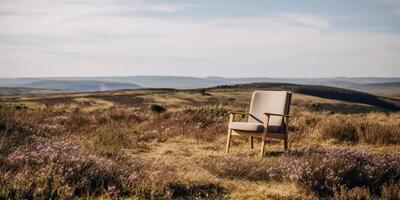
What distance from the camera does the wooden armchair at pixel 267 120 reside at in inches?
378

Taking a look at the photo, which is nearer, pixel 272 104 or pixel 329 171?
pixel 329 171

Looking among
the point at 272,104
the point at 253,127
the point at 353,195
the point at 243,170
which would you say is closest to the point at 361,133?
the point at 272,104

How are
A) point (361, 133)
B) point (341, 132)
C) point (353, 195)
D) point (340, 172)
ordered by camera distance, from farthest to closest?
point (341, 132) → point (361, 133) → point (340, 172) → point (353, 195)

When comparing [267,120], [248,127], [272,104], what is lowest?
[248,127]

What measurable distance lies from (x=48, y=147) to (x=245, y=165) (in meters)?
2.89

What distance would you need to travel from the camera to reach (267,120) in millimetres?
9523

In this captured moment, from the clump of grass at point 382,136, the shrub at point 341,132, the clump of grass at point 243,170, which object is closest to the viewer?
the clump of grass at point 243,170

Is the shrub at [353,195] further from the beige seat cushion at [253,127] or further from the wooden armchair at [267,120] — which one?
the beige seat cushion at [253,127]

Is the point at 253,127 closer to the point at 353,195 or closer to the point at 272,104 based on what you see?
the point at 272,104

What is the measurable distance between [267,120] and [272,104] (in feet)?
3.36

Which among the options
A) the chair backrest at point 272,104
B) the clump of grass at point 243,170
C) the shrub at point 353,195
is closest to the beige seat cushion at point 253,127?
the chair backrest at point 272,104

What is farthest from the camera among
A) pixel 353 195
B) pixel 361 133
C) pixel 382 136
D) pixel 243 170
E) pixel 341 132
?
pixel 341 132

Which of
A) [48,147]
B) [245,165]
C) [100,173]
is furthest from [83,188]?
[245,165]

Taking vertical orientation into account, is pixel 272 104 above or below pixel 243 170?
above
